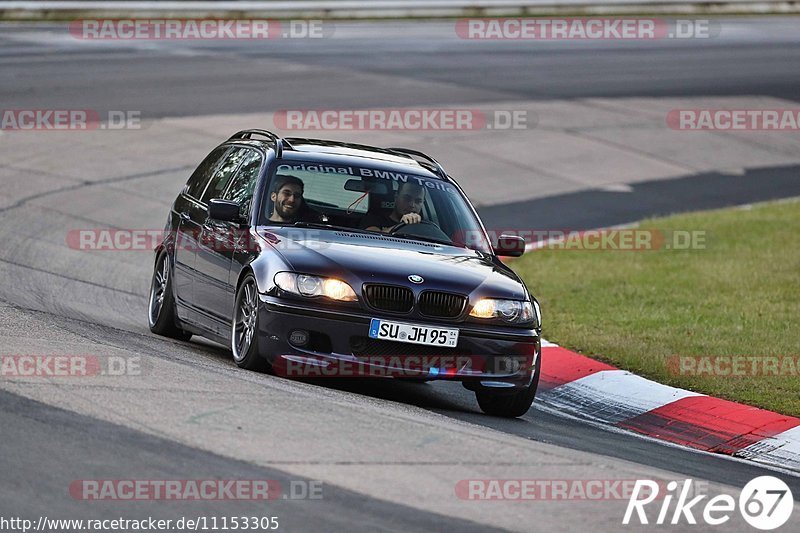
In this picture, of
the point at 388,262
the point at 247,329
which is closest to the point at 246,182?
the point at 247,329

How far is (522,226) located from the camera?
19156mm

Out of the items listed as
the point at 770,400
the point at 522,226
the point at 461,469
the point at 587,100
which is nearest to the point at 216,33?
the point at 587,100

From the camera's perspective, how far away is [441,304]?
9.16m

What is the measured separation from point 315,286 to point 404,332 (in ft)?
2.02

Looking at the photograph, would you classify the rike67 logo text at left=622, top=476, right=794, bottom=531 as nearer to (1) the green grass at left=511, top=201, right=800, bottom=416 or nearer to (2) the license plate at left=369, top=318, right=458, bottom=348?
(2) the license plate at left=369, top=318, right=458, bottom=348

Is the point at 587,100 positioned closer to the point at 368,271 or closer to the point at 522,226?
the point at 522,226

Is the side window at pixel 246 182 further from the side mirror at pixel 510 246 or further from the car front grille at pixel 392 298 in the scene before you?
the side mirror at pixel 510 246

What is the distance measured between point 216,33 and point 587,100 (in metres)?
9.90

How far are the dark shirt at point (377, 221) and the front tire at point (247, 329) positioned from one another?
1.05 m

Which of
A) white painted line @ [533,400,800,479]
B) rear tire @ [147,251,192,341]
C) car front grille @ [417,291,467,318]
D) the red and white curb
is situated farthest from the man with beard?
the red and white curb

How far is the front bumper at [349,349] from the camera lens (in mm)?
8945

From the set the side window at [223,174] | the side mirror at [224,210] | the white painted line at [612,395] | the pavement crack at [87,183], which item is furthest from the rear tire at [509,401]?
the pavement crack at [87,183]

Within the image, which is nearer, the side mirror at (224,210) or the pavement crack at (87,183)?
the side mirror at (224,210)

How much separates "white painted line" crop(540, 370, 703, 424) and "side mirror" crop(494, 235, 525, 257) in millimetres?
1163
